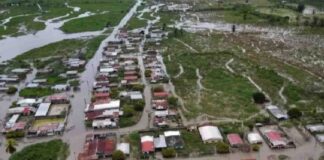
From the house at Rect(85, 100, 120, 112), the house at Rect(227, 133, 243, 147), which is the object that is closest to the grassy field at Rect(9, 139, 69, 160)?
the house at Rect(85, 100, 120, 112)

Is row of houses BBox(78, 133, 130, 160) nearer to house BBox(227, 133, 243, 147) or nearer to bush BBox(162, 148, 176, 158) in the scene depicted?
bush BBox(162, 148, 176, 158)

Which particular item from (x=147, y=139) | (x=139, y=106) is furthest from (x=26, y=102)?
(x=147, y=139)

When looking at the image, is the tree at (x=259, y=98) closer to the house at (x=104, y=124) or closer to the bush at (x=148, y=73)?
the bush at (x=148, y=73)

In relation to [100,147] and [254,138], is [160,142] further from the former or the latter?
[254,138]

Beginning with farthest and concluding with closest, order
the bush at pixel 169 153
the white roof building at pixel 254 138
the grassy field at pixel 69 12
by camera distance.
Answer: the grassy field at pixel 69 12
the white roof building at pixel 254 138
the bush at pixel 169 153

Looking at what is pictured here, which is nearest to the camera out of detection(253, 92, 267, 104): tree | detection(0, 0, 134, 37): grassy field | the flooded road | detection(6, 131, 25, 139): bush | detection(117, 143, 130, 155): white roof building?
detection(117, 143, 130, 155): white roof building

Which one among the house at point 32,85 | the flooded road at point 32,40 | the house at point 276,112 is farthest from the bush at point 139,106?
the flooded road at point 32,40
